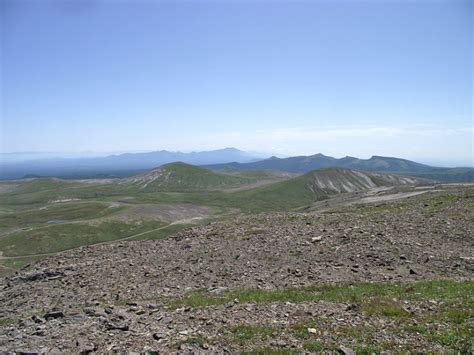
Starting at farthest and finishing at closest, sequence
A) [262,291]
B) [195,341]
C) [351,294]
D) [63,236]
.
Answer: [63,236] < [262,291] < [351,294] < [195,341]

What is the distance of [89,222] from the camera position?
120 metres

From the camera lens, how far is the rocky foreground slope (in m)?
12.8

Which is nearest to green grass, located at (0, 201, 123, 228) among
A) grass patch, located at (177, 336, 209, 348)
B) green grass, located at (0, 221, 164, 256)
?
green grass, located at (0, 221, 164, 256)

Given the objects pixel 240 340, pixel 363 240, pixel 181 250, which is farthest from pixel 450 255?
pixel 181 250

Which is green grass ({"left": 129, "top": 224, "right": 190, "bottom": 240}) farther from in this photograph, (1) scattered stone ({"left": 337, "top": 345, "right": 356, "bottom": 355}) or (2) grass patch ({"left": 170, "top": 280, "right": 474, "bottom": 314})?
(1) scattered stone ({"left": 337, "top": 345, "right": 356, "bottom": 355})

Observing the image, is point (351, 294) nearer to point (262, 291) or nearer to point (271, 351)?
point (262, 291)

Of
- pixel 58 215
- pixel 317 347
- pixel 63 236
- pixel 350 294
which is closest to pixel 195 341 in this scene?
pixel 317 347

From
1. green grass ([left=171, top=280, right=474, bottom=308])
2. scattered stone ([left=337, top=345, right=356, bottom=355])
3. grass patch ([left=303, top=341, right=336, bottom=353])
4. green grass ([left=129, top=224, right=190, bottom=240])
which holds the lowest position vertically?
green grass ([left=129, top=224, right=190, bottom=240])

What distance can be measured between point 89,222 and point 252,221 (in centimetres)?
9721

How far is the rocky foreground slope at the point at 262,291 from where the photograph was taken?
1282cm

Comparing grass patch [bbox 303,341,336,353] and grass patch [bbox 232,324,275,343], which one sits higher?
grass patch [bbox 303,341,336,353]

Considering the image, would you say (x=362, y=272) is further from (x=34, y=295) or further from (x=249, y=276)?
(x=34, y=295)

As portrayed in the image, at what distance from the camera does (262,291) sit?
19406mm

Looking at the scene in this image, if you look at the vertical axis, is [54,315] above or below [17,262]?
above
